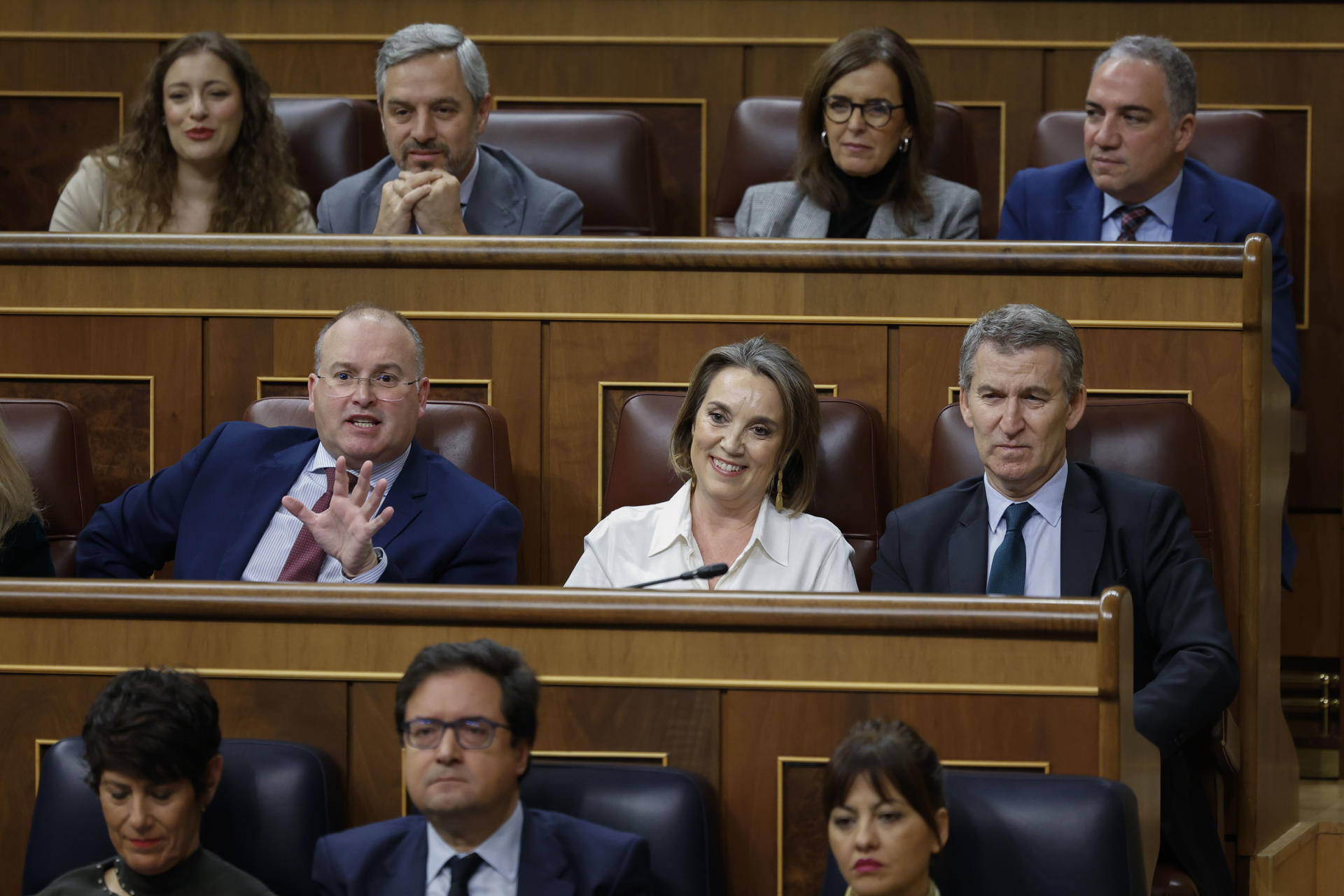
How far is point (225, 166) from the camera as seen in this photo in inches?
66.9

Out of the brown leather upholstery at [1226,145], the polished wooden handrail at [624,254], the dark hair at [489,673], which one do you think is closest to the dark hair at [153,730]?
the dark hair at [489,673]

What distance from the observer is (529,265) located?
4.68 feet

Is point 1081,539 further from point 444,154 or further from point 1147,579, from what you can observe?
point 444,154

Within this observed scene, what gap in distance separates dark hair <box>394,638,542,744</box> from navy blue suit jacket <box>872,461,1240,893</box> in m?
0.32

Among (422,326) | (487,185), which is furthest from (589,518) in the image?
(487,185)

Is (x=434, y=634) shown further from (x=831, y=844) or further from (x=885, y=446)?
(x=885, y=446)

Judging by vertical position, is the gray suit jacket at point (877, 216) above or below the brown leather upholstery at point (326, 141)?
below

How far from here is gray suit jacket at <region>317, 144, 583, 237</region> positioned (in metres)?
1.62

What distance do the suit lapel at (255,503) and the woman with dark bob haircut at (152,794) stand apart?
13.9 inches

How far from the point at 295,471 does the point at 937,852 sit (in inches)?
24.8

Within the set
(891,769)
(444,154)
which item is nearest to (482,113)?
(444,154)

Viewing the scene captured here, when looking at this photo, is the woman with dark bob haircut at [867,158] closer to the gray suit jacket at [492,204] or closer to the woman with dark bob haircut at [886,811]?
the gray suit jacket at [492,204]

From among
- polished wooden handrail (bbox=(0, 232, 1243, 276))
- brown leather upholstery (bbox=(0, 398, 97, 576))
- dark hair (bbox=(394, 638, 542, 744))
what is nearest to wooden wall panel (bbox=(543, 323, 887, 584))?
polished wooden handrail (bbox=(0, 232, 1243, 276))

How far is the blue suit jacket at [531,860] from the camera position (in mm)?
896
